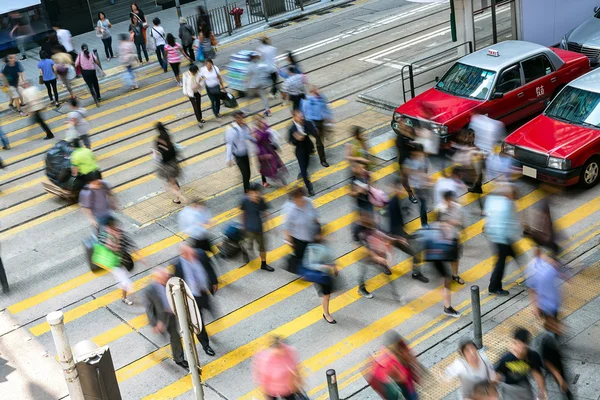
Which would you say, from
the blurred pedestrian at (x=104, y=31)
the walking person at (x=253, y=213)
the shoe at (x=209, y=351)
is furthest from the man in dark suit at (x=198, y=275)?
the blurred pedestrian at (x=104, y=31)

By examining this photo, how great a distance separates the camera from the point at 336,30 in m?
25.8

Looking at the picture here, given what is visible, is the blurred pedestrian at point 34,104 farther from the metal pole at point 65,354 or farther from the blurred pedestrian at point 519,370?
the metal pole at point 65,354

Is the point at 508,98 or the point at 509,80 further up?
the point at 509,80

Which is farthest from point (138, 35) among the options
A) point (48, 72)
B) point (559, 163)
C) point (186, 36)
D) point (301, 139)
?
point (559, 163)

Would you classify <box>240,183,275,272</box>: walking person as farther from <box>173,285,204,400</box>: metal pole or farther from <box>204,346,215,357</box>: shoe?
<box>173,285,204,400</box>: metal pole

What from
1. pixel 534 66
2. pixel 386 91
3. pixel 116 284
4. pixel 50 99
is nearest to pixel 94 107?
pixel 50 99

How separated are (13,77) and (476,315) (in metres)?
14.6

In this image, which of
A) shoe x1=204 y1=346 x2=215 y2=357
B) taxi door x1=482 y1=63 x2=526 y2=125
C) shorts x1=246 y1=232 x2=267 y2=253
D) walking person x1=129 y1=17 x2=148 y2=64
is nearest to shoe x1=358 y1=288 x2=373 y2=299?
shorts x1=246 y1=232 x2=267 y2=253

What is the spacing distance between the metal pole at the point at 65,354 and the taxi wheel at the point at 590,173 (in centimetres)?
1087

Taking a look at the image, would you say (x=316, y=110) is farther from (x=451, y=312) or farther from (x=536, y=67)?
(x=451, y=312)

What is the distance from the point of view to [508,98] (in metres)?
16.5

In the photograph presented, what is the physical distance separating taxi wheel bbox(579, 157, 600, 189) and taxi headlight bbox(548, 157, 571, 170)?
0.42 m

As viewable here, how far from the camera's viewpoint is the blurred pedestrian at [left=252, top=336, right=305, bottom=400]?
29.2 ft

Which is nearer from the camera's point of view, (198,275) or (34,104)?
(198,275)
